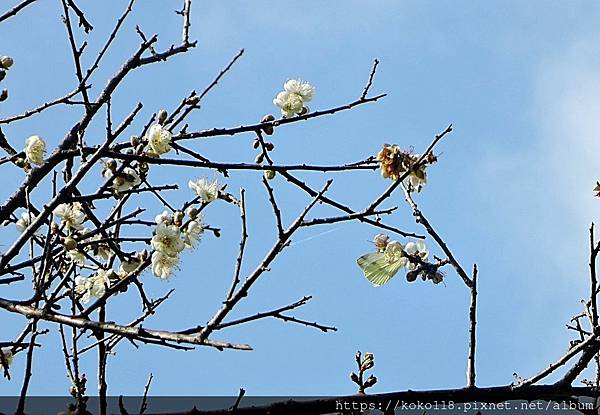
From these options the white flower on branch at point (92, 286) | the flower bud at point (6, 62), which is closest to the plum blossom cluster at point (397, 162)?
the white flower on branch at point (92, 286)

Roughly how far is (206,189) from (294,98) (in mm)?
585

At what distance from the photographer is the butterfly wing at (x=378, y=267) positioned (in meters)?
3.35

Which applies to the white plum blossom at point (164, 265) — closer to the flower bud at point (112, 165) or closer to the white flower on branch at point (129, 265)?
the white flower on branch at point (129, 265)

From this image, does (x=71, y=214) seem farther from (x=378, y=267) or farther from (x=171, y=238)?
(x=378, y=267)

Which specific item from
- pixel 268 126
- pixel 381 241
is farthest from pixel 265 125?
pixel 381 241

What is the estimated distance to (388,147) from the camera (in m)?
3.09

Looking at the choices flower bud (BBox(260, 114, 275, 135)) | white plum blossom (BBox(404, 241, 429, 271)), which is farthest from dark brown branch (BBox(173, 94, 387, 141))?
white plum blossom (BBox(404, 241, 429, 271))

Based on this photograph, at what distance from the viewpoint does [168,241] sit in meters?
2.84

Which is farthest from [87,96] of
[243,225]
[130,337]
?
[130,337]

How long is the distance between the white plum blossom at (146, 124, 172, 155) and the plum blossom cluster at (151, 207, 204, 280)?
0.25 metres

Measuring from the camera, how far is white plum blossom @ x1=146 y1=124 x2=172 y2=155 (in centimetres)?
295

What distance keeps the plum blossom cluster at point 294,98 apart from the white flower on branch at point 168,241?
0.77 meters

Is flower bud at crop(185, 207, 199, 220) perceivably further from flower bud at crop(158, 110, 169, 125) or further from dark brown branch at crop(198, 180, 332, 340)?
dark brown branch at crop(198, 180, 332, 340)

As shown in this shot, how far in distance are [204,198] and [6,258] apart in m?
0.78
